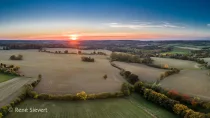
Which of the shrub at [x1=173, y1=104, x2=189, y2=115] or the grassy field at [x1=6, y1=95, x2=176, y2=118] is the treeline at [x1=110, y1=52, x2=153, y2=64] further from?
the shrub at [x1=173, y1=104, x2=189, y2=115]

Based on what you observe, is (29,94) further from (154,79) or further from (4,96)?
(154,79)

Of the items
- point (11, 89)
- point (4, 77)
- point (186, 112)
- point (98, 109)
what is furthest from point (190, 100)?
point (4, 77)

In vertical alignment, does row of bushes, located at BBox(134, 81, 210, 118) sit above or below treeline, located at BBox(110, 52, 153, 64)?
A: below

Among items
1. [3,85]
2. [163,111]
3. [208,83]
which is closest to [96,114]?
[163,111]

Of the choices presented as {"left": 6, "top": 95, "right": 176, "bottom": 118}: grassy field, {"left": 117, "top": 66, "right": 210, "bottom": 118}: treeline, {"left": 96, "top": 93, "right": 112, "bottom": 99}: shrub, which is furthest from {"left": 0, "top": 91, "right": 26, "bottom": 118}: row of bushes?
{"left": 117, "top": 66, "right": 210, "bottom": 118}: treeline

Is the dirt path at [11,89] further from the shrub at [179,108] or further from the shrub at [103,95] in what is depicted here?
the shrub at [179,108]

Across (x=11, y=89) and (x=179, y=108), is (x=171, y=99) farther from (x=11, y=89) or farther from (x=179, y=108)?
(x=11, y=89)
